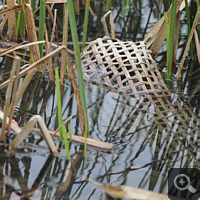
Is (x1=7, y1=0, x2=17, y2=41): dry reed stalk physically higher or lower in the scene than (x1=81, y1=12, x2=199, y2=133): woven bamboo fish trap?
higher

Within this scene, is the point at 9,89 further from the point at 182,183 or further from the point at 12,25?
the point at 12,25

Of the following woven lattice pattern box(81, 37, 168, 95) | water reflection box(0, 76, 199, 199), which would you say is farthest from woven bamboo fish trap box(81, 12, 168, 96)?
water reflection box(0, 76, 199, 199)

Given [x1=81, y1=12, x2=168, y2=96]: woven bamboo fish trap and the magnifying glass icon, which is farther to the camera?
[x1=81, y1=12, x2=168, y2=96]: woven bamboo fish trap

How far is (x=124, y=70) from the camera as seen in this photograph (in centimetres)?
162

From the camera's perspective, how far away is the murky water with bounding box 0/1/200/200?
0.93 metres

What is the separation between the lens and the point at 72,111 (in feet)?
4.56

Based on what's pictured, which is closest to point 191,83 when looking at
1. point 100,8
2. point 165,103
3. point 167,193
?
point 165,103

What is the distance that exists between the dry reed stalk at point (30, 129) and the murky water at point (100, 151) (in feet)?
0.10

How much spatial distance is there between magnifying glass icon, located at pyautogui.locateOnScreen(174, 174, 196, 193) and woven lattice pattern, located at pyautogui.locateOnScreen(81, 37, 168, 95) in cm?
63

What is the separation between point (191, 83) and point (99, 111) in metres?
0.75

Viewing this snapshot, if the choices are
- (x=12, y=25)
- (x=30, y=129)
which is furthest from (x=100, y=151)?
(x=12, y=25)

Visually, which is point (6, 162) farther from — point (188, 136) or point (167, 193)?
point (188, 136)

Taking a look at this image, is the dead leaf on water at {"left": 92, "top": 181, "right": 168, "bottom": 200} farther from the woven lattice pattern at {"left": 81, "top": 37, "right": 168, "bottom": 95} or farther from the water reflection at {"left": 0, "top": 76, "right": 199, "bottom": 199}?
the woven lattice pattern at {"left": 81, "top": 37, "right": 168, "bottom": 95}

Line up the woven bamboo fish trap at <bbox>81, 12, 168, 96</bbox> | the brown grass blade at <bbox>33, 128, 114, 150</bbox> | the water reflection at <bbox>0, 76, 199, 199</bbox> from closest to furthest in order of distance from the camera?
the water reflection at <bbox>0, 76, 199, 199</bbox> → the brown grass blade at <bbox>33, 128, 114, 150</bbox> → the woven bamboo fish trap at <bbox>81, 12, 168, 96</bbox>
